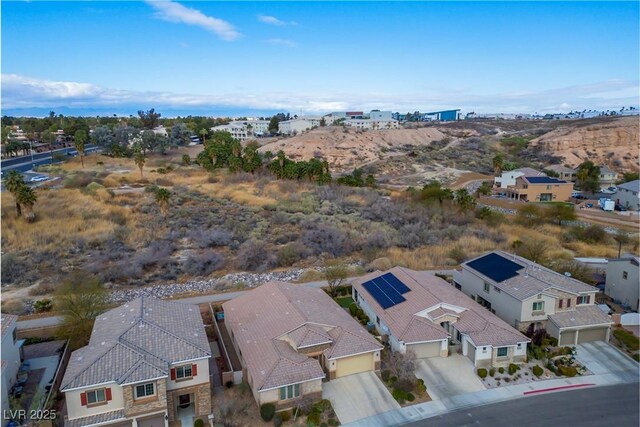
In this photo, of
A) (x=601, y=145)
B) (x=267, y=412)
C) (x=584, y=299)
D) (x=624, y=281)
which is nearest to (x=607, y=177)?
(x=601, y=145)

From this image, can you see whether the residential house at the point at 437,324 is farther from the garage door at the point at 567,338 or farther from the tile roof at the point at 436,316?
the garage door at the point at 567,338

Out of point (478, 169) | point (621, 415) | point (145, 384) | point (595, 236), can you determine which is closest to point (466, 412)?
point (621, 415)

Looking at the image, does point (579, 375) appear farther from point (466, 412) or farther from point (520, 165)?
point (520, 165)

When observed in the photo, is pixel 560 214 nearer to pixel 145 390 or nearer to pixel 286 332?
pixel 286 332

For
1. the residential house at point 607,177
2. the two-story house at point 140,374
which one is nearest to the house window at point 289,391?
the two-story house at point 140,374

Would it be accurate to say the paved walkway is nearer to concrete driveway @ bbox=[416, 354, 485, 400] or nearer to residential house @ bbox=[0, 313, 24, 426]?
concrete driveway @ bbox=[416, 354, 485, 400]

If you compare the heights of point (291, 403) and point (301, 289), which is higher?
point (301, 289)

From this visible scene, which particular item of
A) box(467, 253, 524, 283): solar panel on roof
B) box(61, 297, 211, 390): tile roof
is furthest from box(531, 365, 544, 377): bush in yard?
box(61, 297, 211, 390): tile roof
